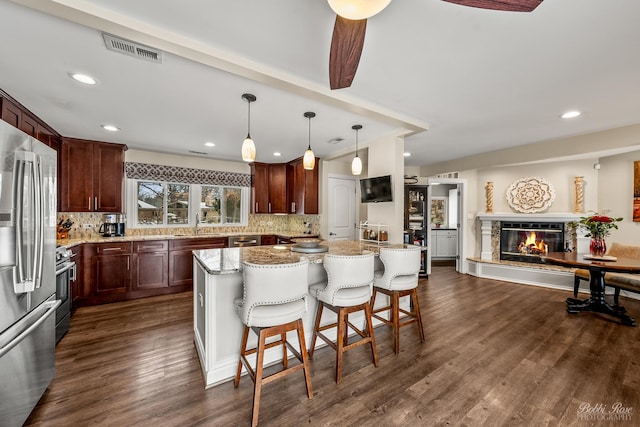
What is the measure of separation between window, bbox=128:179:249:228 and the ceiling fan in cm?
426

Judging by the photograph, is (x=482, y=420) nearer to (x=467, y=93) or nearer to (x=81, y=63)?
(x=467, y=93)

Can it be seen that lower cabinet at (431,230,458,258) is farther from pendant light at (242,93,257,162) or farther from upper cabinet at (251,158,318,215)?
pendant light at (242,93,257,162)

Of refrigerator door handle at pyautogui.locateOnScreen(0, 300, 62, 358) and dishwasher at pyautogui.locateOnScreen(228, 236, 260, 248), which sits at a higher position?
dishwasher at pyautogui.locateOnScreen(228, 236, 260, 248)

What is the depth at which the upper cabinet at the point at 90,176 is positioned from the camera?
3.78 m

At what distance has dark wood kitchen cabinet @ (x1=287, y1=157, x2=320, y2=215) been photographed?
5.02 meters

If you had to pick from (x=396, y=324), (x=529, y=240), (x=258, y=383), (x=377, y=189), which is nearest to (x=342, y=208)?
(x=377, y=189)

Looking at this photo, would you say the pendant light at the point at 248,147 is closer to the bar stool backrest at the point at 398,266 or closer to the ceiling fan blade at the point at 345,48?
the ceiling fan blade at the point at 345,48

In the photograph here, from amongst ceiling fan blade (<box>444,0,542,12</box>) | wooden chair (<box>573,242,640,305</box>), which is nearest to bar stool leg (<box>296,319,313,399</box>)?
ceiling fan blade (<box>444,0,542,12</box>)

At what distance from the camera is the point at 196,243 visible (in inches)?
175

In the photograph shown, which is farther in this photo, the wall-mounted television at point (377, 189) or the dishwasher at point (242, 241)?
the dishwasher at point (242, 241)

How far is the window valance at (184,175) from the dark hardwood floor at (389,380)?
2.35 meters

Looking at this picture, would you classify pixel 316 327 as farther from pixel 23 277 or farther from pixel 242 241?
pixel 242 241

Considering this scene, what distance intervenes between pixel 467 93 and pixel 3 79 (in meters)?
3.99

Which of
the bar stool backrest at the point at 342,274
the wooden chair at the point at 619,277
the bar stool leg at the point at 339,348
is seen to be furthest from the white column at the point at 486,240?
the bar stool leg at the point at 339,348
